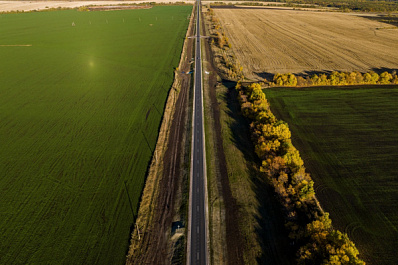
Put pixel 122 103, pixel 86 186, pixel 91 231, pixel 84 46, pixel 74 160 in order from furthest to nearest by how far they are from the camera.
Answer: pixel 84 46 → pixel 122 103 → pixel 74 160 → pixel 86 186 → pixel 91 231

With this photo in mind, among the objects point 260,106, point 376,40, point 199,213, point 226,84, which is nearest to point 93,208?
point 199,213

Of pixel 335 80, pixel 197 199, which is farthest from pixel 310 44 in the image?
pixel 197 199

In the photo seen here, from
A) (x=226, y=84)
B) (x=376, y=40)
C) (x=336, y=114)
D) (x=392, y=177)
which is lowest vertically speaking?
(x=392, y=177)

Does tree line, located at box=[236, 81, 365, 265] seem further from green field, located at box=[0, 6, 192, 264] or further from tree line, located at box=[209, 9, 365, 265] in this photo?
green field, located at box=[0, 6, 192, 264]

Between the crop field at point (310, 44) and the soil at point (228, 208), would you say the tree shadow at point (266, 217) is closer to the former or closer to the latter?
the soil at point (228, 208)

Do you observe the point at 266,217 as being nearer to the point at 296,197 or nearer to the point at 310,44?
the point at 296,197

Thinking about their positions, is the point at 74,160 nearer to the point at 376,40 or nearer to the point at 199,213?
the point at 199,213
